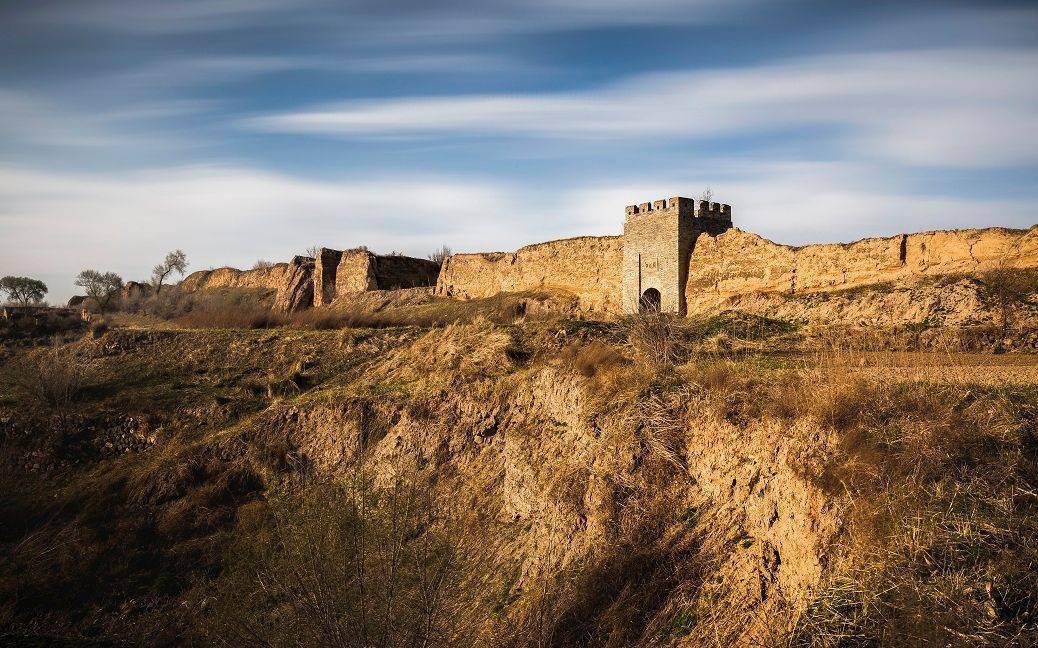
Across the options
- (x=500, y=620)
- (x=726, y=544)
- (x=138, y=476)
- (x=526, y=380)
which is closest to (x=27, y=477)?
(x=138, y=476)

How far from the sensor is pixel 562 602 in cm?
679

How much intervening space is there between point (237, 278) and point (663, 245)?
110 ft

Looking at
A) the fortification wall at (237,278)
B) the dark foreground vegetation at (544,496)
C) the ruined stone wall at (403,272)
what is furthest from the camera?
the fortification wall at (237,278)

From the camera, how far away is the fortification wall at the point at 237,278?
128 ft

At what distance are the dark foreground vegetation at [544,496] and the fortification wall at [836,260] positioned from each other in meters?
2.44

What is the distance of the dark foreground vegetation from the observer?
5543 millimetres

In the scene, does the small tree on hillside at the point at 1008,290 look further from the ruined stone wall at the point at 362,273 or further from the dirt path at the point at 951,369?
the ruined stone wall at the point at 362,273

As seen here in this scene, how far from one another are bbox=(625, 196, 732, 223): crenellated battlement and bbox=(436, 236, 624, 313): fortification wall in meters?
1.56

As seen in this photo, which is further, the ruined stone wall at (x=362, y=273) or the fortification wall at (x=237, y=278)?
the fortification wall at (x=237, y=278)

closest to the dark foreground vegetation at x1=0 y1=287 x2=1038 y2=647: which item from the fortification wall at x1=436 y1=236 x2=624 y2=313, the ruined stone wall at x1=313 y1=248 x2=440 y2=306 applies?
the fortification wall at x1=436 y1=236 x2=624 y2=313

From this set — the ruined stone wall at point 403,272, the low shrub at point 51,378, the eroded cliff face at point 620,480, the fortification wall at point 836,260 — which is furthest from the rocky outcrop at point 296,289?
the eroded cliff face at point 620,480

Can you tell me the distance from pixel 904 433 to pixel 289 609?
667 cm

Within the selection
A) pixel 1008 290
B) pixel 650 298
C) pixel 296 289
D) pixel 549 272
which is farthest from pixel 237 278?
pixel 1008 290

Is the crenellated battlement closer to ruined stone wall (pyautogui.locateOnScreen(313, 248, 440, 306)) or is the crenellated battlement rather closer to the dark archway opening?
the dark archway opening
